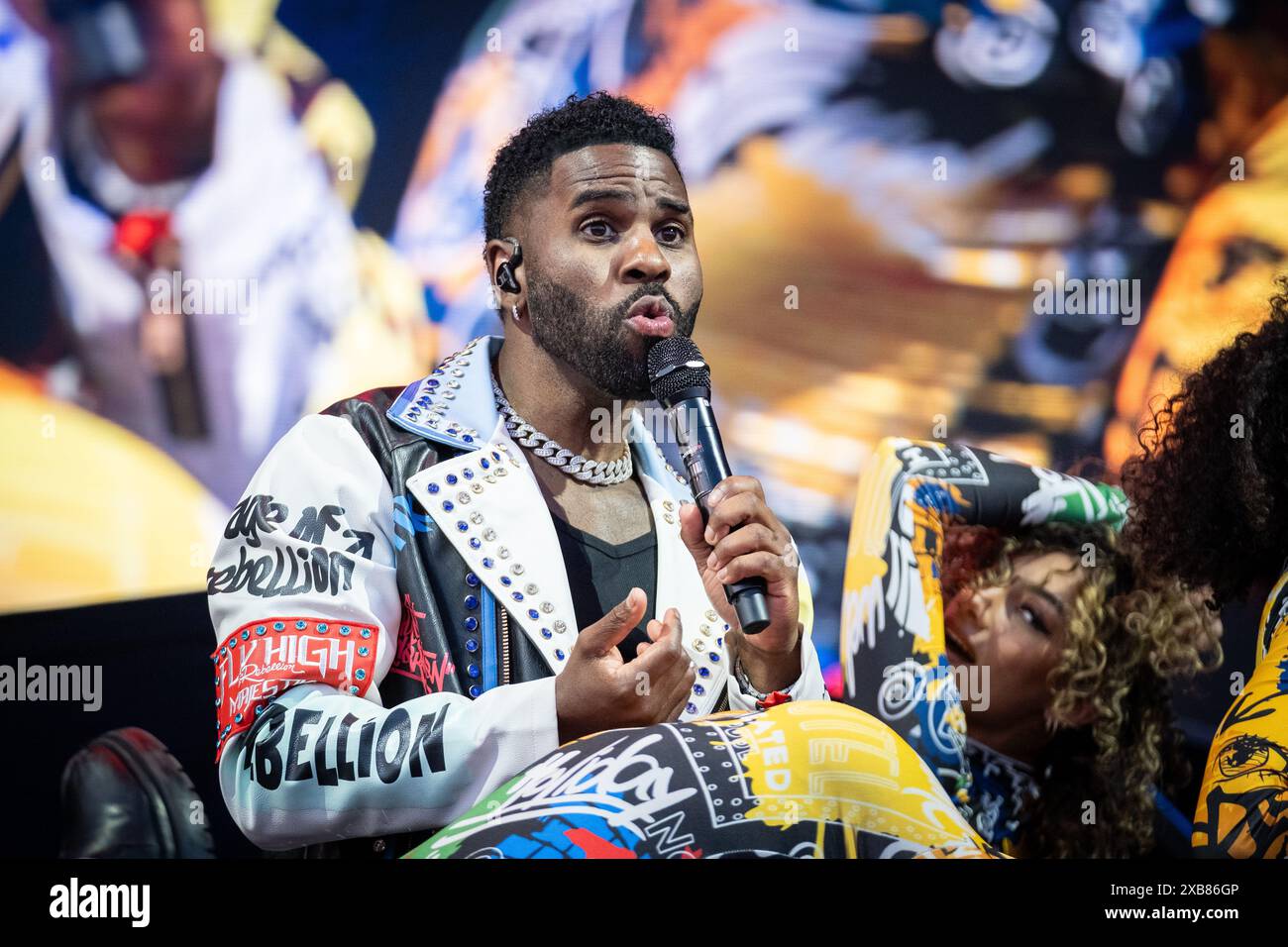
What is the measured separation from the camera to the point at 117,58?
230 centimetres

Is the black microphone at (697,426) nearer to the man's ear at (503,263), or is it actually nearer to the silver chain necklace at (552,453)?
the silver chain necklace at (552,453)

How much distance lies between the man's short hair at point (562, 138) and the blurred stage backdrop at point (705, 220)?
187 millimetres

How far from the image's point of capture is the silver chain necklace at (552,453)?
196cm

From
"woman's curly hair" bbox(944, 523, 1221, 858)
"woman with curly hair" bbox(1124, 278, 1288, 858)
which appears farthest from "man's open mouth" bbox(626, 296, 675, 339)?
"woman with curly hair" bbox(1124, 278, 1288, 858)

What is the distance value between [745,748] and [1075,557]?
3.63 feet

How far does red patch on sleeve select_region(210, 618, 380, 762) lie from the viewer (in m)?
1.64

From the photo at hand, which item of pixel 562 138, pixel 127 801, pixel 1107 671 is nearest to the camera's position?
pixel 562 138

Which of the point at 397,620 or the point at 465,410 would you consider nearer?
the point at 397,620

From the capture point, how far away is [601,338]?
190cm

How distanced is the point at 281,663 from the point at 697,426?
56 centimetres

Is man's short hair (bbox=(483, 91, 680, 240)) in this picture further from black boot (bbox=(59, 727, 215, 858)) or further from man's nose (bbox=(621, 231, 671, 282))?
black boot (bbox=(59, 727, 215, 858))

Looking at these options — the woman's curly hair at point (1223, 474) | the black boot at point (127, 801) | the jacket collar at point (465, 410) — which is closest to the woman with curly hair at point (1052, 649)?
the woman's curly hair at point (1223, 474)

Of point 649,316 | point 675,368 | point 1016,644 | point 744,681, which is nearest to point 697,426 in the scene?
point 675,368

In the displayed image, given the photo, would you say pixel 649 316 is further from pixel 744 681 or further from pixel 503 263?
pixel 744 681
